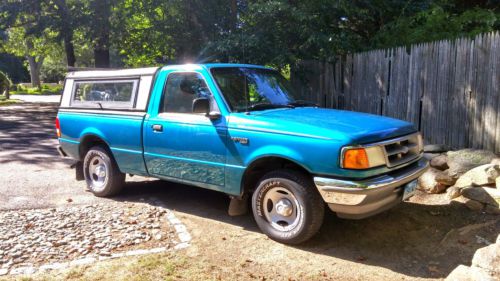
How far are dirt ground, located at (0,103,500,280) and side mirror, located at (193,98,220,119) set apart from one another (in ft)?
4.46

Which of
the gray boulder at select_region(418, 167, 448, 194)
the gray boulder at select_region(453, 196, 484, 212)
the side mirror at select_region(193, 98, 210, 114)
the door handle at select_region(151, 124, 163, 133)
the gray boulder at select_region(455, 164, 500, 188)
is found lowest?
the gray boulder at select_region(453, 196, 484, 212)

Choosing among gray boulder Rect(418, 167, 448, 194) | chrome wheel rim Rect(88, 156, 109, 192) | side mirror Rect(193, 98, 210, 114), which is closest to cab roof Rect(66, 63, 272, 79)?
side mirror Rect(193, 98, 210, 114)

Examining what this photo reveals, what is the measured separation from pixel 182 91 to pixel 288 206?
A: 2.01 metres

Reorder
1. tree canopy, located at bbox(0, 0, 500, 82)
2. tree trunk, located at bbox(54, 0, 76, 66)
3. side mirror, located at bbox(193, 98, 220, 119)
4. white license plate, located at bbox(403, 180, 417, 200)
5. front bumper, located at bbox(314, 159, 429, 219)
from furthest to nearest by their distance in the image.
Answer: tree trunk, located at bbox(54, 0, 76, 66) → tree canopy, located at bbox(0, 0, 500, 82) → side mirror, located at bbox(193, 98, 220, 119) → white license plate, located at bbox(403, 180, 417, 200) → front bumper, located at bbox(314, 159, 429, 219)

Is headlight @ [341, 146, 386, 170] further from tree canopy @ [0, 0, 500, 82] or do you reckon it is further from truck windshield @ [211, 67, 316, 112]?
tree canopy @ [0, 0, 500, 82]

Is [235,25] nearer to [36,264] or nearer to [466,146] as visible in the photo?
[466,146]

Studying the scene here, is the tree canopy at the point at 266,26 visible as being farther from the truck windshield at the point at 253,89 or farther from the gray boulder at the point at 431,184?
the truck windshield at the point at 253,89

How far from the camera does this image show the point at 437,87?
23.8ft

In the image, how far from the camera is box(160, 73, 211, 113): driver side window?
524cm

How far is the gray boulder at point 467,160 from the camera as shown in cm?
611

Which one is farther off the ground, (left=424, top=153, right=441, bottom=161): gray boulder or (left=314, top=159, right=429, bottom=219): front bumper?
(left=314, top=159, right=429, bottom=219): front bumper

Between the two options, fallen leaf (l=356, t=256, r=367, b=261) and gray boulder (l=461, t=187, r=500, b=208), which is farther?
gray boulder (l=461, t=187, r=500, b=208)

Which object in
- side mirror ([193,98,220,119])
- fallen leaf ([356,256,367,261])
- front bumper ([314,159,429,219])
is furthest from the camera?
side mirror ([193,98,220,119])

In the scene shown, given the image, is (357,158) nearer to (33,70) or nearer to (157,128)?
(157,128)
